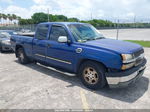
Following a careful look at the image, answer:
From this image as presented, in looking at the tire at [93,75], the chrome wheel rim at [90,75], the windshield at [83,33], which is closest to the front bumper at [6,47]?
the windshield at [83,33]

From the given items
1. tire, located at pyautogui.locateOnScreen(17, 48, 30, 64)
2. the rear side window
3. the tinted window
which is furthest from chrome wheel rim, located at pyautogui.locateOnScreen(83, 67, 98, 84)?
tire, located at pyautogui.locateOnScreen(17, 48, 30, 64)

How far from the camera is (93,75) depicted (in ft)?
13.4

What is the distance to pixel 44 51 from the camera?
528 cm

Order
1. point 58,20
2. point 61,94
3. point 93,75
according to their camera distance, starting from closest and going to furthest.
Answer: point 61,94 < point 93,75 < point 58,20

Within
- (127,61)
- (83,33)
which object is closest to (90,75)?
(127,61)

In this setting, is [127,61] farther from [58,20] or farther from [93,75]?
[58,20]

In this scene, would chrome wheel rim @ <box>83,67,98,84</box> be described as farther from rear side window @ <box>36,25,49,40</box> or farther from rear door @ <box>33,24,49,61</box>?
rear side window @ <box>36,25,49,40</box>

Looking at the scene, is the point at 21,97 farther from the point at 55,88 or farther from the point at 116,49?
the point at 116,49

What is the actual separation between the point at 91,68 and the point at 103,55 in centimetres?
57

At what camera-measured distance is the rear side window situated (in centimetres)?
534

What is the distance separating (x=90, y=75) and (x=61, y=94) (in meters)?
0.95

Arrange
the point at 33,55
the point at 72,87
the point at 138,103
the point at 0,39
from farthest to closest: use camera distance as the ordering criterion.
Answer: the point at 0,39
the point at 33,55
the point at 72,87
the point at 138,103

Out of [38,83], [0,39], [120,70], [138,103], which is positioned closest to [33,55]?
[38,83]

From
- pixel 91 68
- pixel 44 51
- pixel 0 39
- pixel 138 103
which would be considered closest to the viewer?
pixel 138 103
